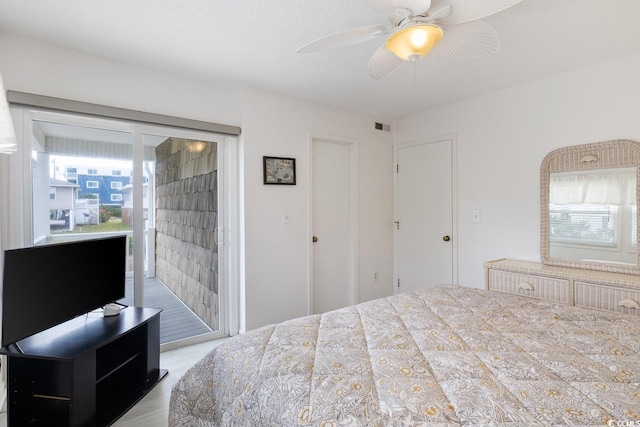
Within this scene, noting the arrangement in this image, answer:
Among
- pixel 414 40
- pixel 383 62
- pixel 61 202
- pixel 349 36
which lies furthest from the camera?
pixel 61 202

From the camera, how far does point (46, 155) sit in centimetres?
225

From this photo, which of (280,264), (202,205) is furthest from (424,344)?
(202,205)

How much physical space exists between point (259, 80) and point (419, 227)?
7.64ft

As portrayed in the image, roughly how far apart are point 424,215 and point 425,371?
278cm

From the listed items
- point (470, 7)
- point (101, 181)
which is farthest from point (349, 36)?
point (101, 181)

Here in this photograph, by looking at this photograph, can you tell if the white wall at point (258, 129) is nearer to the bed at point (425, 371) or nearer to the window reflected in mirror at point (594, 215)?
the bed at point (425, 371)

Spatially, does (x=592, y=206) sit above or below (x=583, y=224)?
above

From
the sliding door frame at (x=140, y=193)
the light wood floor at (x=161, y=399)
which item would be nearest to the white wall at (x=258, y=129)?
the sliding door frame at (x=140, y=193)

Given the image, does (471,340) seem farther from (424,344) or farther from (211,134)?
(211,134)

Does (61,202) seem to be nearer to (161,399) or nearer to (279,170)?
(161,399)

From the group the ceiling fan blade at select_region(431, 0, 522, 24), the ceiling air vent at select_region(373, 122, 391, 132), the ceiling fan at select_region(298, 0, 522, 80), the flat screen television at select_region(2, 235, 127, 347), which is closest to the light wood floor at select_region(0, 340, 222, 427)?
the flat screen television at select_region(2, 235, 127, 347)

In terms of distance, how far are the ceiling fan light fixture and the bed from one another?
1.26 meters

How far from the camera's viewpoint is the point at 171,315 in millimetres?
2961

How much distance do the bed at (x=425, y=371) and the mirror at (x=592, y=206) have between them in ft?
3.86
